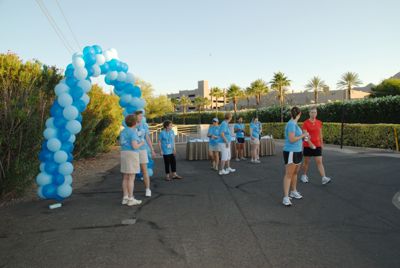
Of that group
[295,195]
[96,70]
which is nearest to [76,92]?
[96,70]

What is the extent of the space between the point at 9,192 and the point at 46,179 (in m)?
1.01

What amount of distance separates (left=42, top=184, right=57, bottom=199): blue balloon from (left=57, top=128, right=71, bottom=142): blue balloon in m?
0.94

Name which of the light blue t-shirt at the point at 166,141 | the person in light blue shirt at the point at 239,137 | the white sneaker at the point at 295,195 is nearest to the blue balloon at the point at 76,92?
the light blue t-shirt at the point at 166,141

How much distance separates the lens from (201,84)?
13238cm

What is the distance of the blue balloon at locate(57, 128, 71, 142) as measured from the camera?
6094mm

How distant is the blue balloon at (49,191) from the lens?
19.4 feet

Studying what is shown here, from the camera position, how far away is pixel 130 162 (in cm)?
580

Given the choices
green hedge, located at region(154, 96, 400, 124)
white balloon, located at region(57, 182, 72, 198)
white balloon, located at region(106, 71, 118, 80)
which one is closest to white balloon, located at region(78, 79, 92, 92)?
white balloon, located at region(106, 71, 118, 80)

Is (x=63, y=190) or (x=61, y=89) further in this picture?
(x=61, y=89)

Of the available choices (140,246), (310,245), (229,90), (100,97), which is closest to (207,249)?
(140,246)

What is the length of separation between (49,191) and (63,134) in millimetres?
1139

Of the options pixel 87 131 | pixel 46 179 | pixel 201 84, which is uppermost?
pixel 201 84

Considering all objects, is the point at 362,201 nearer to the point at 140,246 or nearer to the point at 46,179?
the point at 140,246

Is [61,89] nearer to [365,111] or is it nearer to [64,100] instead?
[64,100]
